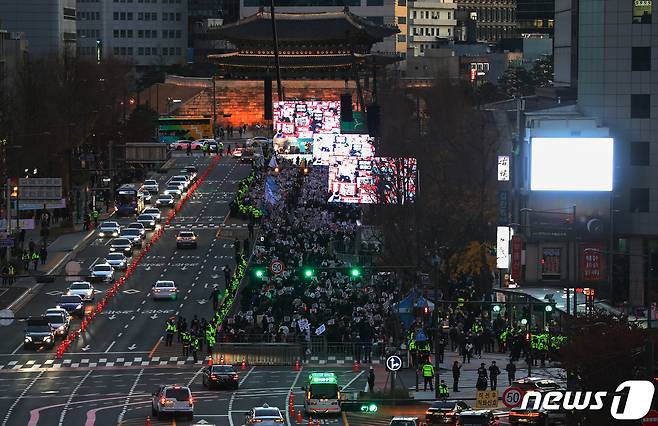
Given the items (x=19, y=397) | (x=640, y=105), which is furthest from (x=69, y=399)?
(x=640, y=105)

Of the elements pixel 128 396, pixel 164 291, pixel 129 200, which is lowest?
pixel 128 396

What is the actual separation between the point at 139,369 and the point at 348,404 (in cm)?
1540

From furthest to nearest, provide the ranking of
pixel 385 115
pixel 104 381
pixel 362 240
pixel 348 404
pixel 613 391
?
pixel 385 115
pixel 362 240
pixel 104 381
pixel 348 404
pixel 613 391

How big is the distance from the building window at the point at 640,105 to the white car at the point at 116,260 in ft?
96.7

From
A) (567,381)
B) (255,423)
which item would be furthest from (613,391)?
(255,423)

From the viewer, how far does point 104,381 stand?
93.6 meters

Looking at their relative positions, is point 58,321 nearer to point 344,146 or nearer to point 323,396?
point 344,146

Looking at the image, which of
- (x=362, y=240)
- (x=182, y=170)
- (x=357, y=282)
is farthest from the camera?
(x=182, y=170)

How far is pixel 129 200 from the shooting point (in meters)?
149

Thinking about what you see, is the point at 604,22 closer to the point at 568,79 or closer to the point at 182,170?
the point at 568,79

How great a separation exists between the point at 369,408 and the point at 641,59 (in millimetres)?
35563

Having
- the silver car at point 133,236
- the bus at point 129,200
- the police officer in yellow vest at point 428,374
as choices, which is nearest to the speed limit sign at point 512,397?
the police officer in yellow vest at point 428,374

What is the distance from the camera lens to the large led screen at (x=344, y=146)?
4756 inches

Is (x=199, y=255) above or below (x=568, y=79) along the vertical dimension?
below
